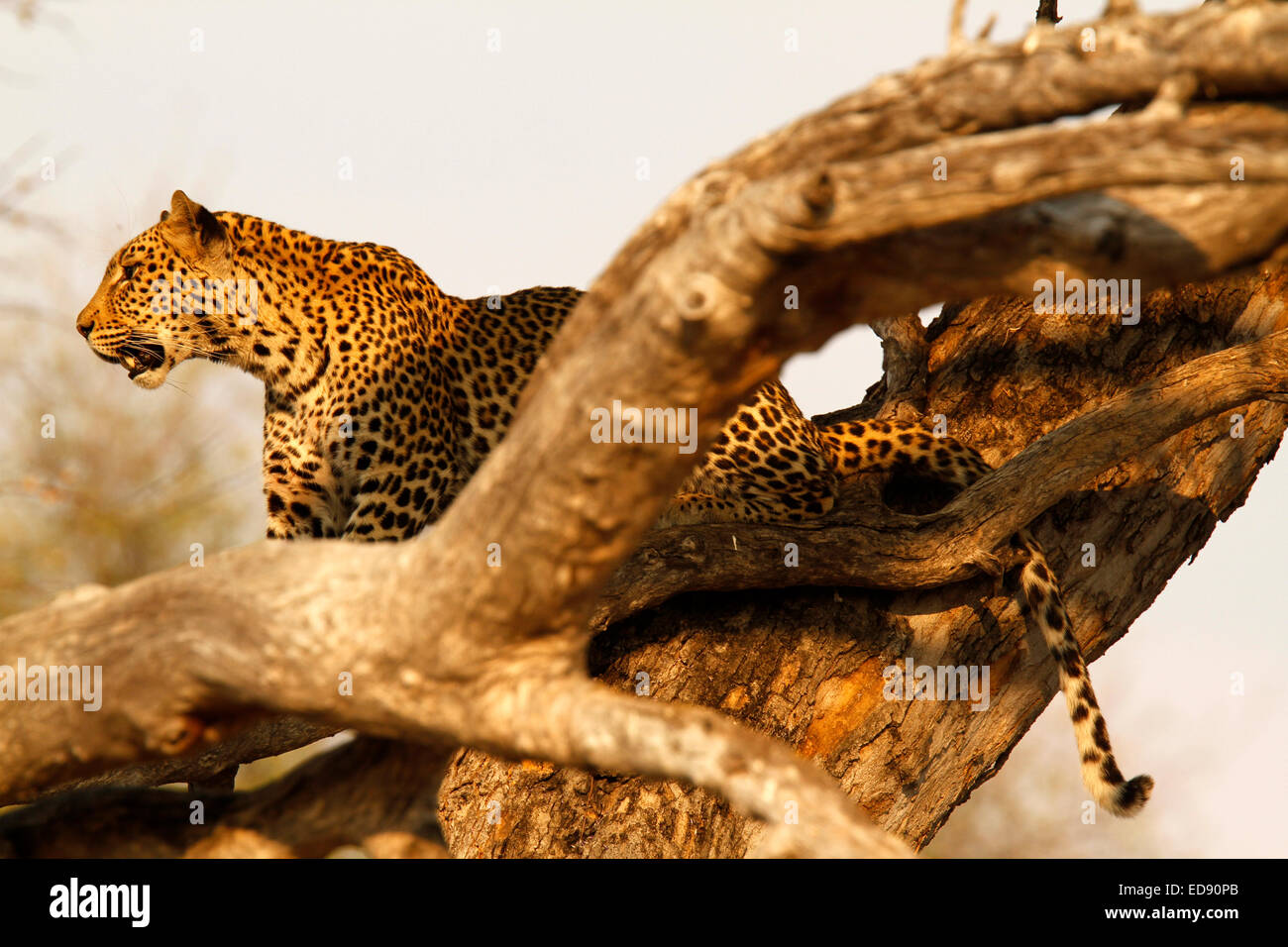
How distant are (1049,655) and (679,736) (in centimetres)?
355

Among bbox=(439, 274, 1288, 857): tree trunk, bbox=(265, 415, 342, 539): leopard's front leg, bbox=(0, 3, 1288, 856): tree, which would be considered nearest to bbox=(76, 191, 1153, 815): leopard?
bbox=(265, 415, 342, 539): leopard's front leg

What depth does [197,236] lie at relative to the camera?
6.84 metres

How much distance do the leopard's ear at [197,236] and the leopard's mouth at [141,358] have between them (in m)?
0.45

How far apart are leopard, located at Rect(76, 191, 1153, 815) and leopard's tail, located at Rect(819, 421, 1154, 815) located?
2 cm

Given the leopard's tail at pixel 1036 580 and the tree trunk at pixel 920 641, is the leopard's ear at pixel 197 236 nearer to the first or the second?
the tree trunk at pixel 920 641

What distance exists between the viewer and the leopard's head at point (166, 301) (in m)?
6.78

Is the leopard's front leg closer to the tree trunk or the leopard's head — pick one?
the leopard's head

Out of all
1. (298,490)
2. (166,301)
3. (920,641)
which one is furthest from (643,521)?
(166,301)

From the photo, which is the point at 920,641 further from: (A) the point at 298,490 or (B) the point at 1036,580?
(A) the point at 298,490

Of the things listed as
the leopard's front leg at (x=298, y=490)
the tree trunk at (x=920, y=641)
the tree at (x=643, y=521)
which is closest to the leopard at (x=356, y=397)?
the leopard's front leg at (x=298, y=490)

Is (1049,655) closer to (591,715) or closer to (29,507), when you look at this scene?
(591,715)

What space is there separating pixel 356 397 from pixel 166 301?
1031mm

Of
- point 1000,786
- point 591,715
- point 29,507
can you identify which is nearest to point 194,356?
point 591,715

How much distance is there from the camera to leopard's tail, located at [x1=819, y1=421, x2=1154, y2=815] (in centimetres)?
516
